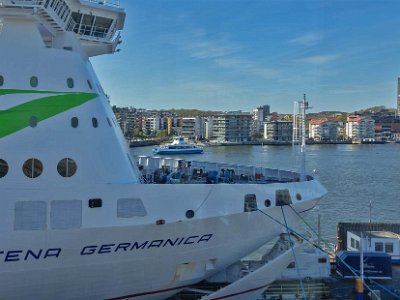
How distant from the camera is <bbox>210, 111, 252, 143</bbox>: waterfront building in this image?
433ft

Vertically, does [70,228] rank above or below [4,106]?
below

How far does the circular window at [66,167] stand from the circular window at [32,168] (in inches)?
12.5

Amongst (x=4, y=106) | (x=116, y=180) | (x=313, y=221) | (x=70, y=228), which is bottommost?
(x=313, y=221)

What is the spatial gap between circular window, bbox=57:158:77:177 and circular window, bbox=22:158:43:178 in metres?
0.32

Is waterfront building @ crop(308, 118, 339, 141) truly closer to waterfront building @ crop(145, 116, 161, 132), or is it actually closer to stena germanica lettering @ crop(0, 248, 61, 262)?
waterfront building @ crop(145, 116, 161, 132)

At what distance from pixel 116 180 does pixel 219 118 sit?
12778cm

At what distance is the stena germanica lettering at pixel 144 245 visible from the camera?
327 inches

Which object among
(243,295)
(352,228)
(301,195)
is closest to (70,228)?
(243,295)

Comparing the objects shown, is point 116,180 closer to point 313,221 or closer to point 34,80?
point 34,80

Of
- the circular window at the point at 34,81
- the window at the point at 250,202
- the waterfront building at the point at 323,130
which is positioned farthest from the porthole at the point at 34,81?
the waterfront building at the point at 323,130

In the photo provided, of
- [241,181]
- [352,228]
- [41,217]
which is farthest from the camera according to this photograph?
[352,228]

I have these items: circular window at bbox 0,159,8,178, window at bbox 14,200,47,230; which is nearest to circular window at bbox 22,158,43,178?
circular window at bbox 0,159,8,178

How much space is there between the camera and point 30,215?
314 inches

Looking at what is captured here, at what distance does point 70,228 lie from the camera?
26.6 ft
